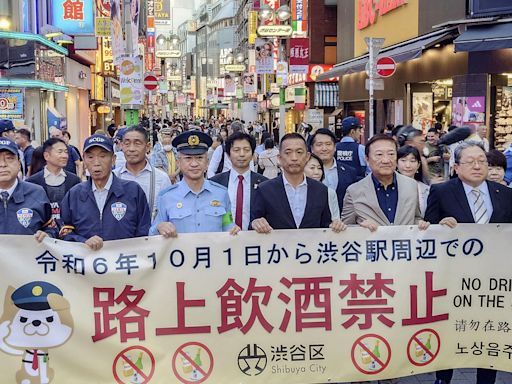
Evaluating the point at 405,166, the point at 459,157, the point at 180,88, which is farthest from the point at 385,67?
the point at 180,88

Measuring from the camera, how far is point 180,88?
124250mm

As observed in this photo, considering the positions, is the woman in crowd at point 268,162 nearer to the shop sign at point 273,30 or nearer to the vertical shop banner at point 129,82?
the vertical shop banner at point 129,82

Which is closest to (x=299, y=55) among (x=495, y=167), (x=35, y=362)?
(x=495, y=167)

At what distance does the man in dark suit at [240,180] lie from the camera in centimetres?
640

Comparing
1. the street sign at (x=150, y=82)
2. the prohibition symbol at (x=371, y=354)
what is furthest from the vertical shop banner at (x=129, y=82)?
the prohibition symbol at (x=371, y=354)

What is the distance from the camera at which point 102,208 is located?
16.5 ft

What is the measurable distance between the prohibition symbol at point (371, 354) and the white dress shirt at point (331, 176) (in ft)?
9.33

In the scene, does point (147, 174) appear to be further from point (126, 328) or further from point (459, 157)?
point (459, 157)

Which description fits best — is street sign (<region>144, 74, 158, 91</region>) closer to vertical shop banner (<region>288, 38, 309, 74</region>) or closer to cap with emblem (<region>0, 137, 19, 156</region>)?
vertical shop banner (<region>288, 38, 309, 74</region>)

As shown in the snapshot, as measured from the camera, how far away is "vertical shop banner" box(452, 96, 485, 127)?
16641 millimetres

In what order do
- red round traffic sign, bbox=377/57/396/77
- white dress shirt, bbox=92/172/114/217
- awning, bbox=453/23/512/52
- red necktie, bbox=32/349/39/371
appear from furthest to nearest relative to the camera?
red round traffic sign, bbox=377/57/396/77 < awning, bbox=453/23/512/52 < white dress shirt, bbox=92/172/114/217 < red necktie, bbox=32/349/39/371

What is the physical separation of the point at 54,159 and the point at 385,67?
32.6ft

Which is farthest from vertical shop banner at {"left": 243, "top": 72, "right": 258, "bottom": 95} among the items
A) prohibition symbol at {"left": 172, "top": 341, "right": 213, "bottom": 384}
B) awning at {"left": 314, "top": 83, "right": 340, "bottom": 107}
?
prohibition symbol at {"left": 172, "top": 341, "right": 213, "bottom": 384}

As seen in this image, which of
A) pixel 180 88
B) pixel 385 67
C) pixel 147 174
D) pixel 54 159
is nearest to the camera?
pixel 147 174
